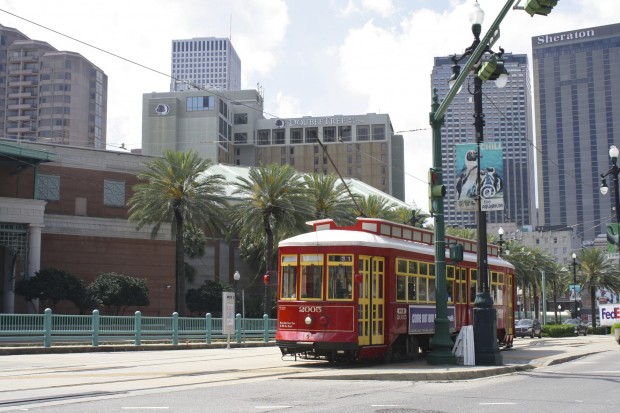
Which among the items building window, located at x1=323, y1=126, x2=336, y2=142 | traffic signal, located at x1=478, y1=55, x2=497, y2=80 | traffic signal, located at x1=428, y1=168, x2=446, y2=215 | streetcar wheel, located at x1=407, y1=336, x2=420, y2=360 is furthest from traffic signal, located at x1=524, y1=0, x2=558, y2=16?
building window, located at x1=323, y1=126, x2=336, y2=142

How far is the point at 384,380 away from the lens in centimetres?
1531

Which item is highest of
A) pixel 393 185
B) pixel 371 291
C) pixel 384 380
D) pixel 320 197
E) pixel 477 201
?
pixel 393 185

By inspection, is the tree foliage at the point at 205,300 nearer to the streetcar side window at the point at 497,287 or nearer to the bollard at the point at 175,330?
the bollard at the point at 175,330

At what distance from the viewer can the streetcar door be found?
17.9 meters

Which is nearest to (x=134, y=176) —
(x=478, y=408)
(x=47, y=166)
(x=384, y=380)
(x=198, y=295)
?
(x=47, y=166)

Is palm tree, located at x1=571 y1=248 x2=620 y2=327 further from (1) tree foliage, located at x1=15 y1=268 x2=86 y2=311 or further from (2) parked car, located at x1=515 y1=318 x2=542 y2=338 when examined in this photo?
(1) tree foliage, located at x1=15 y1=268 x2=86 y2=311

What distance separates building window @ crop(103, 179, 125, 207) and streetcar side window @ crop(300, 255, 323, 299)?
37327 mm

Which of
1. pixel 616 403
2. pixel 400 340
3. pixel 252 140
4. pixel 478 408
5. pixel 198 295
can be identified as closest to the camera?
pixel 478 408

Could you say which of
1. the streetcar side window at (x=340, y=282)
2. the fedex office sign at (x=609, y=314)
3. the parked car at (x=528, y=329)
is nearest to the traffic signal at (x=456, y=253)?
the streetcar side window at (x=340, y=282)

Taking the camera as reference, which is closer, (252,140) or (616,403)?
(616,403)

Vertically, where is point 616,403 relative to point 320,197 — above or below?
below

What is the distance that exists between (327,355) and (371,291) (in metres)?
1.84

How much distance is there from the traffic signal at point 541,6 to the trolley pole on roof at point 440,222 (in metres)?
3.65

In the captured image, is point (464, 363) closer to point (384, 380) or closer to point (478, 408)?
point (384, 380)
